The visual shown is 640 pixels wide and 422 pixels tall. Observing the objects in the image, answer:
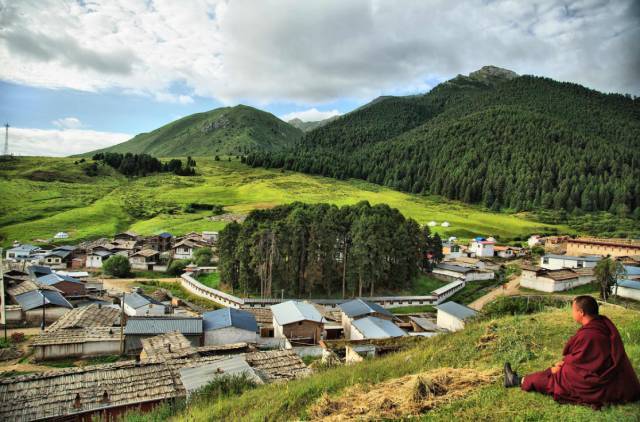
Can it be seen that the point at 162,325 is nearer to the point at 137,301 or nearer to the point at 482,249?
the point at 137,301

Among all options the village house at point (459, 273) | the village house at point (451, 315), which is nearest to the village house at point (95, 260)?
the village house at point (459, 273)

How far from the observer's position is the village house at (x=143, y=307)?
34469 mm

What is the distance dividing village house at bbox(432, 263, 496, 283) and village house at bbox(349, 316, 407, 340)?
92.1 ft

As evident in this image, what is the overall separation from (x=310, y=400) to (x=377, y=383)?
1507 millimetres

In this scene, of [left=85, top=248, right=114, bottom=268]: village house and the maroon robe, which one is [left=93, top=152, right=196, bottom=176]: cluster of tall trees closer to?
[left=85, top=248, right=114, bottom=268]: village house

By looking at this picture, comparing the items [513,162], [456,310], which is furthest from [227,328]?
[513,162]

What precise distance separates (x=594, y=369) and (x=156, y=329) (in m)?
26.3

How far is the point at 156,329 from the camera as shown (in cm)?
2664

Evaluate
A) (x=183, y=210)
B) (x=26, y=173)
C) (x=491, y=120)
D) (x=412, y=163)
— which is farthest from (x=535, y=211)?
(x=26, y=173)

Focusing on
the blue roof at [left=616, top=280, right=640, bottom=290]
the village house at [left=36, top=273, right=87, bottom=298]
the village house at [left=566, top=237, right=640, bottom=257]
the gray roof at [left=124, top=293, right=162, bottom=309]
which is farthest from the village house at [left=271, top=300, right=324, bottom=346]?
the village house at [left=566, top=237, right=640, bottom=257]

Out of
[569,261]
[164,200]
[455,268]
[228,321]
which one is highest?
[164,200]

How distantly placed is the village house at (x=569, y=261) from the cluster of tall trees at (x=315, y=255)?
25.6 meters

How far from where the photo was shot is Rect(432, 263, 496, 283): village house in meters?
54.2

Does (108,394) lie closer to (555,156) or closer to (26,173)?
(26,173)
